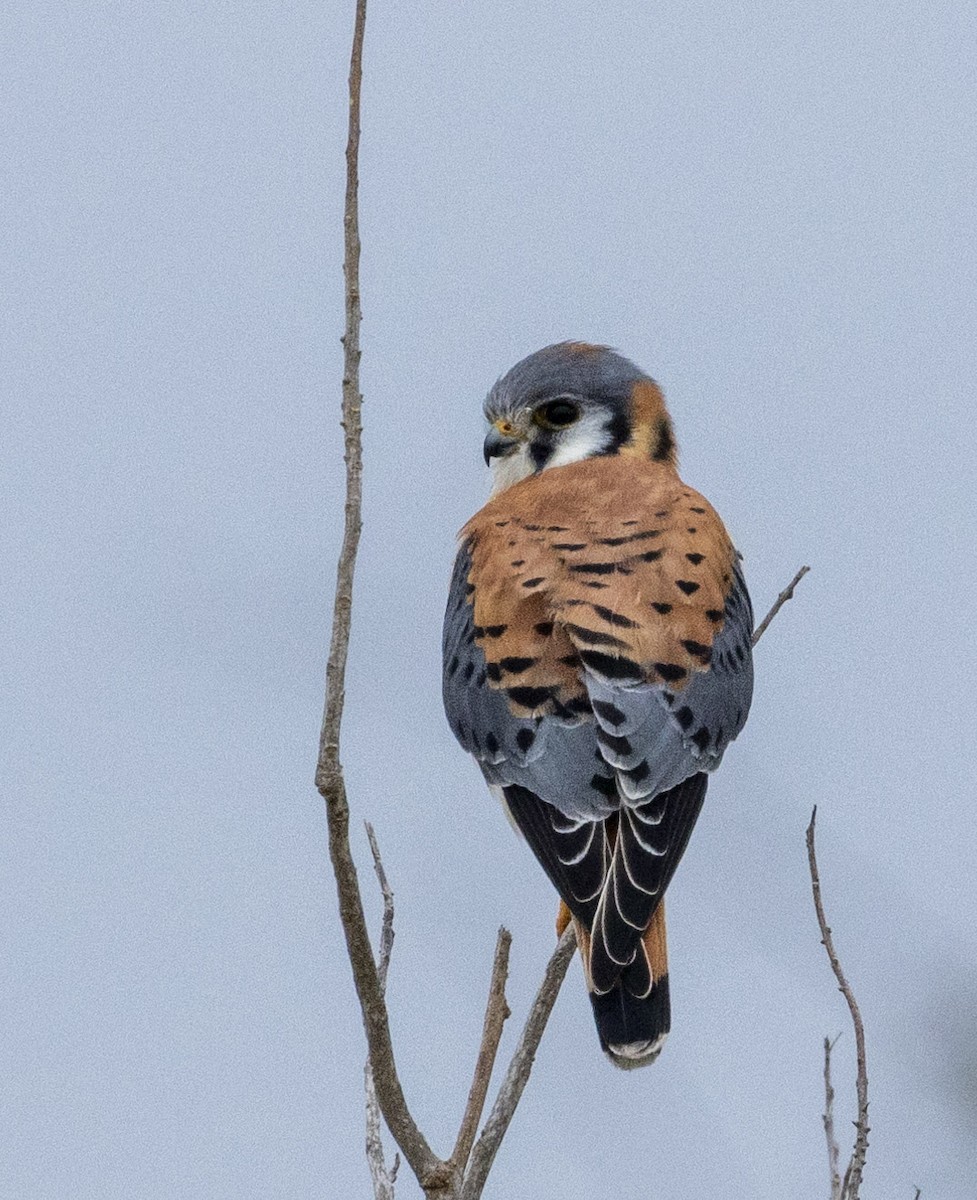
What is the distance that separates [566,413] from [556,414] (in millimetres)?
31

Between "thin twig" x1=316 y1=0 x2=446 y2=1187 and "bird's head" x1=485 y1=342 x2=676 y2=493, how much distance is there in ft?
7.37

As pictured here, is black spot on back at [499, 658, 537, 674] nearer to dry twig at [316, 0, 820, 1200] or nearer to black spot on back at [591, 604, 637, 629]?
black spot on back at [591, 604, 637, 629]

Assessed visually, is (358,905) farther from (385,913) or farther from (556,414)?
(556,414)

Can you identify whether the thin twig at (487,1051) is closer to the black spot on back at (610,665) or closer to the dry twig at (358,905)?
the dry twig at (358,905)

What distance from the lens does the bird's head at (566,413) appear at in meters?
4.60

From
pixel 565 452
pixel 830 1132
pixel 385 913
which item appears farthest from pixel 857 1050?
pixel 565 452

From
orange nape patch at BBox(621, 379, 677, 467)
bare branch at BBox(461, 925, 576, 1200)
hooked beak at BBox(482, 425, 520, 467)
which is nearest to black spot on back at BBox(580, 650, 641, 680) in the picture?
bare branch at BBox(461, 925, 576, 1200)

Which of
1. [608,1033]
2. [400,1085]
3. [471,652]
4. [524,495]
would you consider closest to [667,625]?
[471,652]

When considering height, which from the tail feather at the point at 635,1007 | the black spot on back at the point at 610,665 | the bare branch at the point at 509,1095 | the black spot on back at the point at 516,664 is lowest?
the tail feather at the point at 635,1007

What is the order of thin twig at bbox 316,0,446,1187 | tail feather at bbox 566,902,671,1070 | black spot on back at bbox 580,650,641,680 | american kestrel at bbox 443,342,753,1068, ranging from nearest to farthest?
thin twig at bbox 316,0,446,1187 < tail feather at bbox 566,902,671,1070 < american kestrel at bbox 443,342,753,1068 < black spot on back at bbox 580,650,641,680

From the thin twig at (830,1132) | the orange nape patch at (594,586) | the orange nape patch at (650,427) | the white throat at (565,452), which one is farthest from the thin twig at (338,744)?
the orange nape patch at (650,427)

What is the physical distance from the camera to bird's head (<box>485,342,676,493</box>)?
4602 mm

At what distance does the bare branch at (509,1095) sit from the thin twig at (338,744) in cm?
8

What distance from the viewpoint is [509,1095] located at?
252 centimetres
